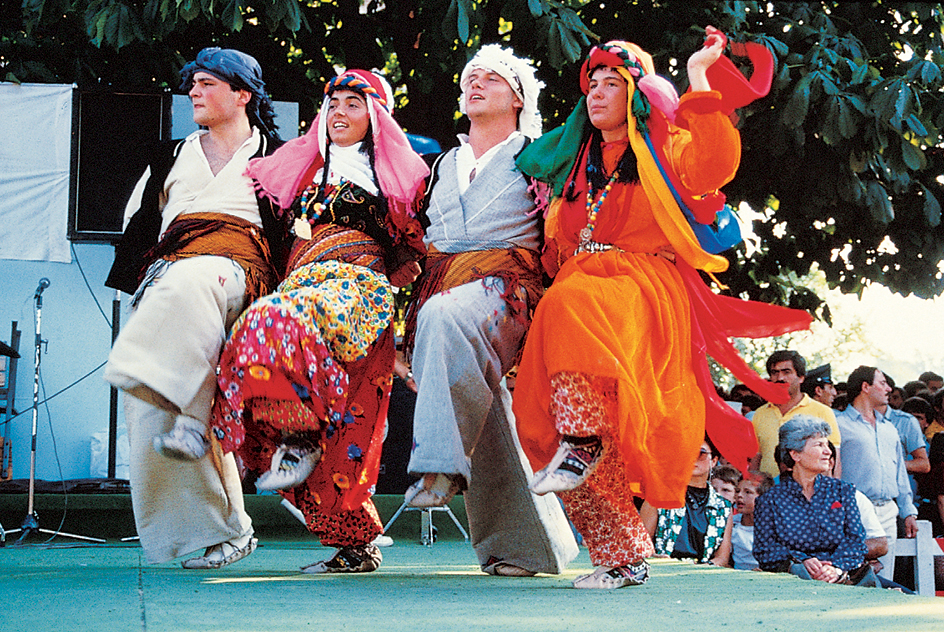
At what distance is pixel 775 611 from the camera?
2678 millimetres

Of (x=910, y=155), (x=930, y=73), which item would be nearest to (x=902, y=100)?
(x=930, y=73)

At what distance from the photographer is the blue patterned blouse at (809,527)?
4.54m

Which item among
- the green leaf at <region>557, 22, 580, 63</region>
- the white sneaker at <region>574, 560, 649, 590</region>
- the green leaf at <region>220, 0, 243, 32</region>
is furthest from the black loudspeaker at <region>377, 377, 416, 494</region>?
the white sneaker at <region>574, 560, 649, 590</region>

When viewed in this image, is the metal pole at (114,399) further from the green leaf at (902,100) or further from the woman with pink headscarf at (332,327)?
the green leaf at (902,100)

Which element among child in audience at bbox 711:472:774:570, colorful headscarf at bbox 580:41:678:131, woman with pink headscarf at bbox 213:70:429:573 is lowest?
child in audience at bbox 711:472:774:570

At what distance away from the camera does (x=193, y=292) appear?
3566 millimetres

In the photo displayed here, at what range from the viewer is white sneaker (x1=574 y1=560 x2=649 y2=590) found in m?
3.34

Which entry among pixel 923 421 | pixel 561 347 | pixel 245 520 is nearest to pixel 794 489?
pixel 561 347

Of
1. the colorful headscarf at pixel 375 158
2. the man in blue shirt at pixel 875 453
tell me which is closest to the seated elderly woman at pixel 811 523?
the man in blue shirt at pixel 875 453

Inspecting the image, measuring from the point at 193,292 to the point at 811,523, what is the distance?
272cm

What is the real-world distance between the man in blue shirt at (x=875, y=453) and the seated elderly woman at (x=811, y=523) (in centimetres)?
176

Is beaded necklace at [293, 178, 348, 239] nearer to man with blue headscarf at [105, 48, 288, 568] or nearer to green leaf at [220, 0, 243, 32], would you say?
man with blue headscarf at [105, 48, 288, 568]

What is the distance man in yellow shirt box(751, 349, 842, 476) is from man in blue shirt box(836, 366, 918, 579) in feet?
0.71

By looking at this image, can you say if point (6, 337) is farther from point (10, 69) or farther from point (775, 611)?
point (775, 611)
